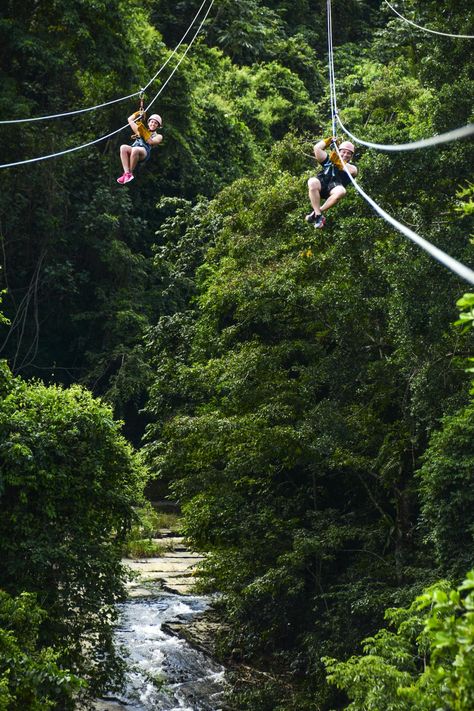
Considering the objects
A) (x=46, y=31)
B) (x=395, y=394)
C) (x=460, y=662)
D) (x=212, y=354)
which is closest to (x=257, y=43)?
(x=46, y=31)

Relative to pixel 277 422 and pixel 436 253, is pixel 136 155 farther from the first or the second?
pixel 436 253

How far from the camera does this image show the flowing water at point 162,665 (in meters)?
13.2

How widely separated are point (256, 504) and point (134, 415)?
1093cm

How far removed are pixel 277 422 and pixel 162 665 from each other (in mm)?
4001

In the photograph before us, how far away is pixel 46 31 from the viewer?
870 inches

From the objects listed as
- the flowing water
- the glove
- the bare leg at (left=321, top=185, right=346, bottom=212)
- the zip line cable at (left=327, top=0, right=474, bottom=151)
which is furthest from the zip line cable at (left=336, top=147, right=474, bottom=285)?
the flowing water

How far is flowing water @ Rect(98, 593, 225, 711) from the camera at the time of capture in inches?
520

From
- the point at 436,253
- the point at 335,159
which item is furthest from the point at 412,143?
the point at 436,253

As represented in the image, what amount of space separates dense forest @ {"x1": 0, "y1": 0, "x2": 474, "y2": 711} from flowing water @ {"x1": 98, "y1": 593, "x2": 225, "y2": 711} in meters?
0.63

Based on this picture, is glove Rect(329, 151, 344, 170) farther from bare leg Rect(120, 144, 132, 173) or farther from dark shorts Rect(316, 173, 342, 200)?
bare leg Rect(120, 144, 132, 173)

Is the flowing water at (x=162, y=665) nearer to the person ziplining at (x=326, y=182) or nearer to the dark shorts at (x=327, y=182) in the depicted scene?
the person ziplining at (x=326, y=182)

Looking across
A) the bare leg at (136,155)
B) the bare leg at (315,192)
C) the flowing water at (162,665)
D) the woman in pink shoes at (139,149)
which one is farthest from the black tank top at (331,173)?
the flowing water at (162,665)

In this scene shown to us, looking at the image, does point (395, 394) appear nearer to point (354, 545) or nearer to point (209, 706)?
point (354, 545)

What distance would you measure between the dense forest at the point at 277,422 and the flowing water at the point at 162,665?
627 millimetres
